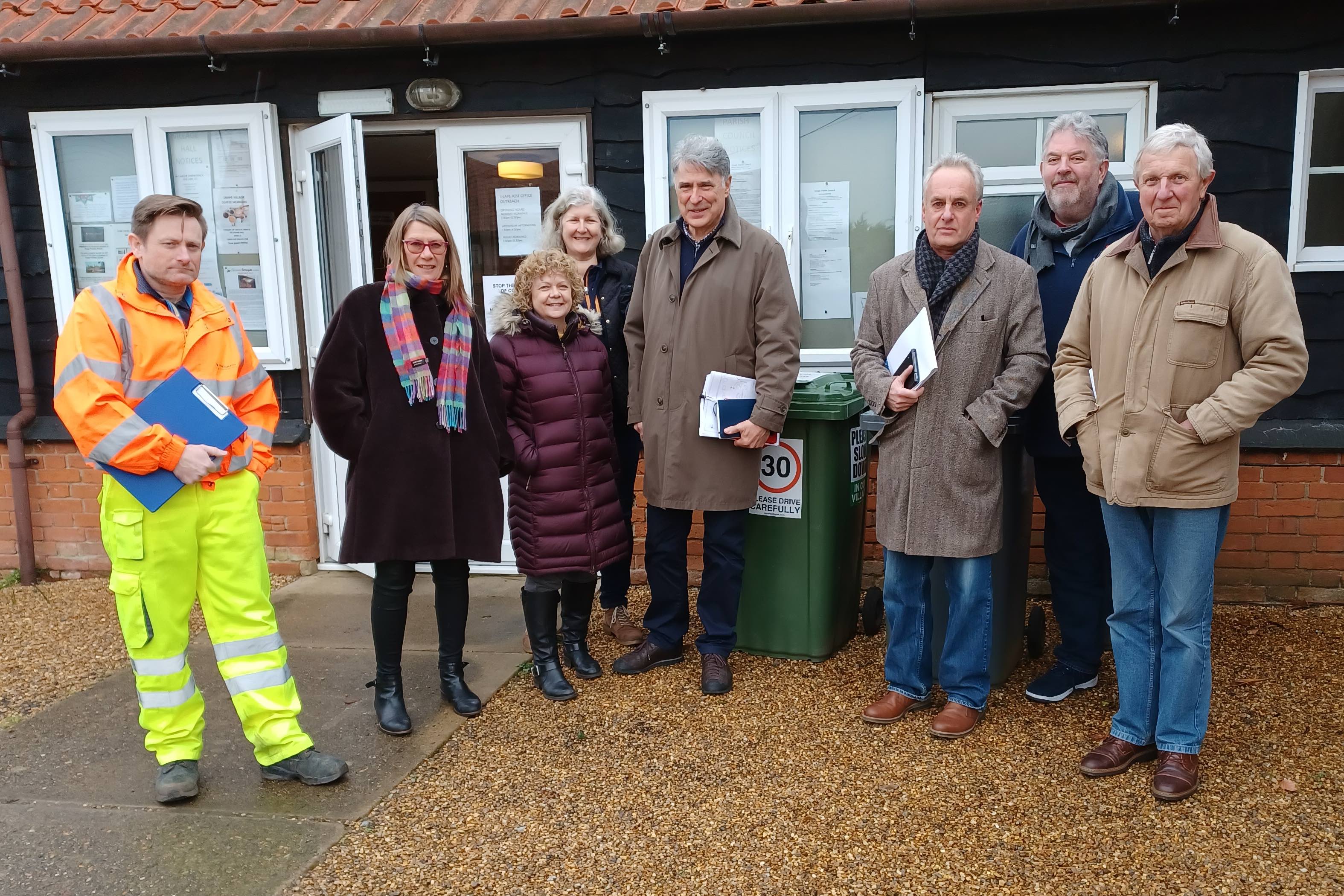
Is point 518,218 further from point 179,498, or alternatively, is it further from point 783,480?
point 179,498

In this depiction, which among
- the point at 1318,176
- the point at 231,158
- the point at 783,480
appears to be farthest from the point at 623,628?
the point at 1318,176

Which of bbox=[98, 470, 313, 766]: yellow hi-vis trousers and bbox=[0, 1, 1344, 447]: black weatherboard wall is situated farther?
bbox=[0, 1, 1344, 447]: black weatherboard wall

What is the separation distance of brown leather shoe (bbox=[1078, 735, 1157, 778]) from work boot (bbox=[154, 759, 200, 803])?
2.89 meters

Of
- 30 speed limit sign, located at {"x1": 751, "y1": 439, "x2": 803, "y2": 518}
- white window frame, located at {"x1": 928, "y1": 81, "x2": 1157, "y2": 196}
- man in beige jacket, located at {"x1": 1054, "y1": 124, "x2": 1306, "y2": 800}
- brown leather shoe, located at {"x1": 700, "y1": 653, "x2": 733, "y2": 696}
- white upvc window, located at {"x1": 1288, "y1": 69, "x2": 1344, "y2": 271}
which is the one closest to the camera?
man in beige jacket, located at {"x1": 1054, "y1": 124, "x2": 1306, "y2": 800}

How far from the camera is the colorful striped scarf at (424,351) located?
350cm

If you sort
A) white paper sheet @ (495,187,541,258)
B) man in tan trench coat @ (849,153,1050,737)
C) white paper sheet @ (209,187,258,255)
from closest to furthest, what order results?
man in tan trench coat @ (849,153,1050,737) < white paper sheet @ (495,187,541,258) < white paper sheet @ (209,187,258,255)

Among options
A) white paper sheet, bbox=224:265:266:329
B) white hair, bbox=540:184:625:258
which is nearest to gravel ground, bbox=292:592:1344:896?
white hair, bbox=540:184:625:258

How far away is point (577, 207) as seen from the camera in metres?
4.14

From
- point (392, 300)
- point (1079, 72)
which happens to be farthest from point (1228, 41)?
point (392, 300)

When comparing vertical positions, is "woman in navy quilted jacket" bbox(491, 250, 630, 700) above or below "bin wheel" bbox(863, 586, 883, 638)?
above

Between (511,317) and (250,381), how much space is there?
1.00 metres

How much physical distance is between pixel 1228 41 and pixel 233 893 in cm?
525

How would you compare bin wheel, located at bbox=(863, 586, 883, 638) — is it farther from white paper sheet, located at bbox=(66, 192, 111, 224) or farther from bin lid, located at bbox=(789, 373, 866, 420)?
white paper sheet, located at bbox=(66, 192, 111, 224)

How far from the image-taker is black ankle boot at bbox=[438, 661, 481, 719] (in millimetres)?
3826
